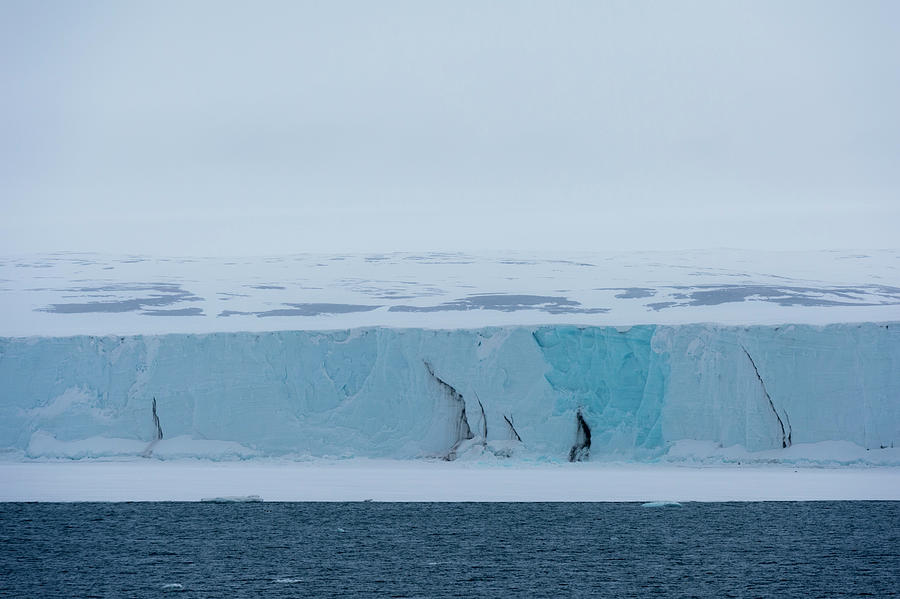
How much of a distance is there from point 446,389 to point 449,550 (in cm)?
308

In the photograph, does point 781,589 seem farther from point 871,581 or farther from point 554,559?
point 554,559

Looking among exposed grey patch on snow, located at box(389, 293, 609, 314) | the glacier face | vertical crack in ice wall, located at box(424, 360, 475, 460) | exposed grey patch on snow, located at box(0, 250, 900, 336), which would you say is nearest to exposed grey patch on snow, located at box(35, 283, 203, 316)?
exposed grey patch on snow, located at box(0, 250, 900, 336)

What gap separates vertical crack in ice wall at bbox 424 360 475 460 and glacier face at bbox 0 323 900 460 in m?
0.02

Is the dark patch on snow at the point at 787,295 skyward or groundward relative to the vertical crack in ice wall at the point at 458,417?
skyward

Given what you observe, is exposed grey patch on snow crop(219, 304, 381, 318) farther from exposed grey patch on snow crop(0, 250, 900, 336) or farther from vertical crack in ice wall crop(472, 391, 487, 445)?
vertical crack in ice wall crop(472, 391, 487, 445)

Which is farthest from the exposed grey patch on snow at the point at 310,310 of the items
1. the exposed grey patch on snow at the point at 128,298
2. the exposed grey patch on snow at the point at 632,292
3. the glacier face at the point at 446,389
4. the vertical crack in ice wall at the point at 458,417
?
the exposed grey patch on snow at the point at 632,292

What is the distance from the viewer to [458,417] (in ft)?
23.4

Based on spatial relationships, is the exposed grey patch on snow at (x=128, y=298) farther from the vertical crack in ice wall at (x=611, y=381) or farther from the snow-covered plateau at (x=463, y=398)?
the vertical crack in ice wall at (x=611, y=381)

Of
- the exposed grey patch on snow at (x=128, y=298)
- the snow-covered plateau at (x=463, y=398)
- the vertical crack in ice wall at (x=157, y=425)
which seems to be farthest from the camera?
the exposed grey patch on snow at (x=128, y=298)

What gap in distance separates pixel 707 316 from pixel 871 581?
452 centimetres

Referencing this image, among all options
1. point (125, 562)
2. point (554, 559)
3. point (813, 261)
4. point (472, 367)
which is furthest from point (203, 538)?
point (813, 261)

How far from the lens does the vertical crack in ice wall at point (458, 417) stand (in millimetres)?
7074

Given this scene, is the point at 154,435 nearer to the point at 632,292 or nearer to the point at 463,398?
the point at 463,398

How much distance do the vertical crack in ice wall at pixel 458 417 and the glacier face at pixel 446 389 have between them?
2cm
